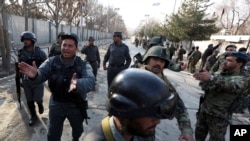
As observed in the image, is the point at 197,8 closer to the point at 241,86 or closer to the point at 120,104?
the point at 241,86

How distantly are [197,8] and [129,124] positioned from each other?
21.8 metres

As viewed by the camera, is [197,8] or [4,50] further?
[197,8]

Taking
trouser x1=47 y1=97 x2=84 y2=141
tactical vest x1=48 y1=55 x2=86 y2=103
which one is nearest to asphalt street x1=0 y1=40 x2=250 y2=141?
trouser x1=47 y1=97 x2=84 y2=141

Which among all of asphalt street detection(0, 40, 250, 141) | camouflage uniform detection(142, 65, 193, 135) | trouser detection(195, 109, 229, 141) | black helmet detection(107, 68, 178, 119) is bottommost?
asphalt street detection(0, 40, 250, 141)

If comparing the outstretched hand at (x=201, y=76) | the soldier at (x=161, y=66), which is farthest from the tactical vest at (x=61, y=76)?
the outstretched hand at (x=201, y=76)

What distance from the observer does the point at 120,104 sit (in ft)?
4.61

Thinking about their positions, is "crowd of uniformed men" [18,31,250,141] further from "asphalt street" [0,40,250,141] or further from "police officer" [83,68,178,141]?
"asphalt street" [0,40,250,141]

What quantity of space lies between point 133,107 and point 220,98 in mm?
2412

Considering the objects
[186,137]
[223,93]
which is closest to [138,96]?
[186,137]

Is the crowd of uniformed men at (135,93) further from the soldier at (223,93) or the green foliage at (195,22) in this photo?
the green foliage at (195,22)

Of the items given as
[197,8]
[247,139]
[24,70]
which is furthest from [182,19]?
[24,70]

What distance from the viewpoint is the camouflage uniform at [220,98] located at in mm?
3158

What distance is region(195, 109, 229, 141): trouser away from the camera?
3.44 metres

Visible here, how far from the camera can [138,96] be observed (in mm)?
1389
